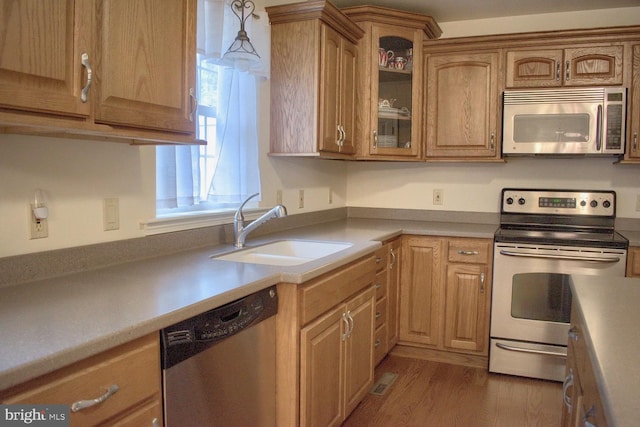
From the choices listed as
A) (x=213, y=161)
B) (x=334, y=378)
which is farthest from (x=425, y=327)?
(x=213, y=161)

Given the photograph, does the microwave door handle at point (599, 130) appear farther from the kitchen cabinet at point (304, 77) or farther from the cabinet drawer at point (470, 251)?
the kitchen cabinet at point (304, 77)

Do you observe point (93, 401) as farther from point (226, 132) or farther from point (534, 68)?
point (534, 68)

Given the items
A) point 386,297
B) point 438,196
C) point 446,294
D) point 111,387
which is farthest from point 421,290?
point 111,387

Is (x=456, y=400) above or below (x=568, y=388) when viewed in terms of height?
below

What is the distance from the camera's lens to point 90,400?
102cm

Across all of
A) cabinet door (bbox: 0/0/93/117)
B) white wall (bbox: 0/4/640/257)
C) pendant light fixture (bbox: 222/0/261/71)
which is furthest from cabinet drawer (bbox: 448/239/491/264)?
cabinet door (bbox: 0/0/93/117)

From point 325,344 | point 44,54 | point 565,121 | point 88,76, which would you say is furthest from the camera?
point 565,121

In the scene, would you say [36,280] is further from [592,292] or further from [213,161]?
[592,292]

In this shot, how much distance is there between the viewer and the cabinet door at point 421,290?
317cm

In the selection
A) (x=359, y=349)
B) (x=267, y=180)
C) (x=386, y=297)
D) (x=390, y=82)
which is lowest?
(x=359, y=349)

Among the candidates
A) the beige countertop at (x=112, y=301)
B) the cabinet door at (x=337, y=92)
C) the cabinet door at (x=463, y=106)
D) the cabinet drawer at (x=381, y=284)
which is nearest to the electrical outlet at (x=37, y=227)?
the beige countertop at (x=112, y=301)

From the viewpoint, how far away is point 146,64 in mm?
1466

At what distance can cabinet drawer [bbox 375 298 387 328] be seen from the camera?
116 inches

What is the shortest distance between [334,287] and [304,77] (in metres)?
1.28
